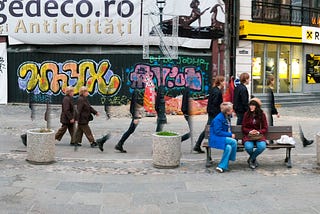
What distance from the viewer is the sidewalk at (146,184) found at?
19.9ft

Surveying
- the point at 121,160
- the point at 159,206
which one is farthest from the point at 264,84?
the point at 159,206

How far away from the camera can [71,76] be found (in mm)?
19781

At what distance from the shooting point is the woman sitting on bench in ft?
27.7

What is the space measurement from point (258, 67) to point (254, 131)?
49.6 feet

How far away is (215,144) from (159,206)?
A: 2.49 m

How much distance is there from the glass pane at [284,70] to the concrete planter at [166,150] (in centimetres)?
1697

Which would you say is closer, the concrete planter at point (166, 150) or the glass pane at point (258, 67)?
the concrete planter at point (166, 150)

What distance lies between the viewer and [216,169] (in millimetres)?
8281

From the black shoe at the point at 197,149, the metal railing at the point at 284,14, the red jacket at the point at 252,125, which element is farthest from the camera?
the metal railing at the point at 284,14

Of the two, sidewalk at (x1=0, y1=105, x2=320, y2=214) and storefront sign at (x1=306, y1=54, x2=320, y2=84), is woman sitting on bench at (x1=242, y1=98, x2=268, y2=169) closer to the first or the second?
sidewalk at (x1=0, y1=105, x2=320, y2=214)

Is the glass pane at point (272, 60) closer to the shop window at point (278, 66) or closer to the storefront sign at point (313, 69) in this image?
the shop window at point (278, 66)

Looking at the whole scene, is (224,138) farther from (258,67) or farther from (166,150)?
(258,67)

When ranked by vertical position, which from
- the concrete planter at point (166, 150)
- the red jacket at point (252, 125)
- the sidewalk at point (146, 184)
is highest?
the red jacket at point (252, 125)

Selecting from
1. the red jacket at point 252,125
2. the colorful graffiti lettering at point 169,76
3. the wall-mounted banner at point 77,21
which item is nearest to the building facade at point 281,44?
the colorful graffiti lettering at point 169,76
